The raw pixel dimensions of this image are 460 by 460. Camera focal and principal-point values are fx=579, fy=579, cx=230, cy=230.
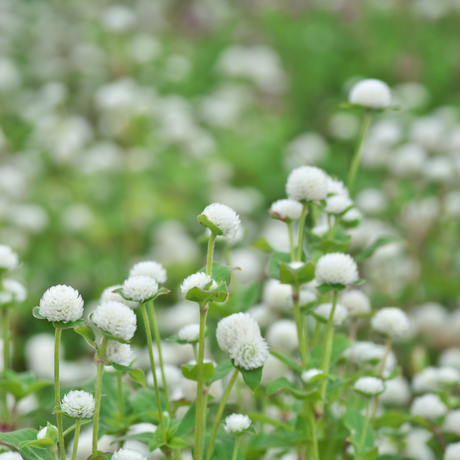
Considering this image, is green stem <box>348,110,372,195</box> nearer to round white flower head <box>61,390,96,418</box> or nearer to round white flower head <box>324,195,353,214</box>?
round white flower head <box>324,195,353,214</box>

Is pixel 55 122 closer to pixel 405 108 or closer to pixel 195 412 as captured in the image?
pixel 405 108

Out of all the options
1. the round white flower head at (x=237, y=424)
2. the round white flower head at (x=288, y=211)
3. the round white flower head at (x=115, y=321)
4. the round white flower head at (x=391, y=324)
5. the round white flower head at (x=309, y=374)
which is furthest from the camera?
the round white flower head at (x=391, y=324)

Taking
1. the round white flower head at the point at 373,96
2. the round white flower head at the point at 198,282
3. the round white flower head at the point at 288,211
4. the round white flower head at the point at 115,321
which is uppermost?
the round white flower head at the point at 373,96

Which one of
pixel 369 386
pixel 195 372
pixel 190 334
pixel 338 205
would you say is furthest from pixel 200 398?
pixel 338 205

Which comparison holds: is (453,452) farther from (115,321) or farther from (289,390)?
(115,321)

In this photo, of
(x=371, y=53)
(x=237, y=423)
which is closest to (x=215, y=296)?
(x=237, y=423)

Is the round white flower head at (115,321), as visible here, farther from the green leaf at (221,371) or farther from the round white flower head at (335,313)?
the round white flower head at (335,313)

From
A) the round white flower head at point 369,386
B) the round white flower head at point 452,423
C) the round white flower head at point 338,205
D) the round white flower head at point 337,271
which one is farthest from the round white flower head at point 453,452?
the round white flower head at point 338,205
